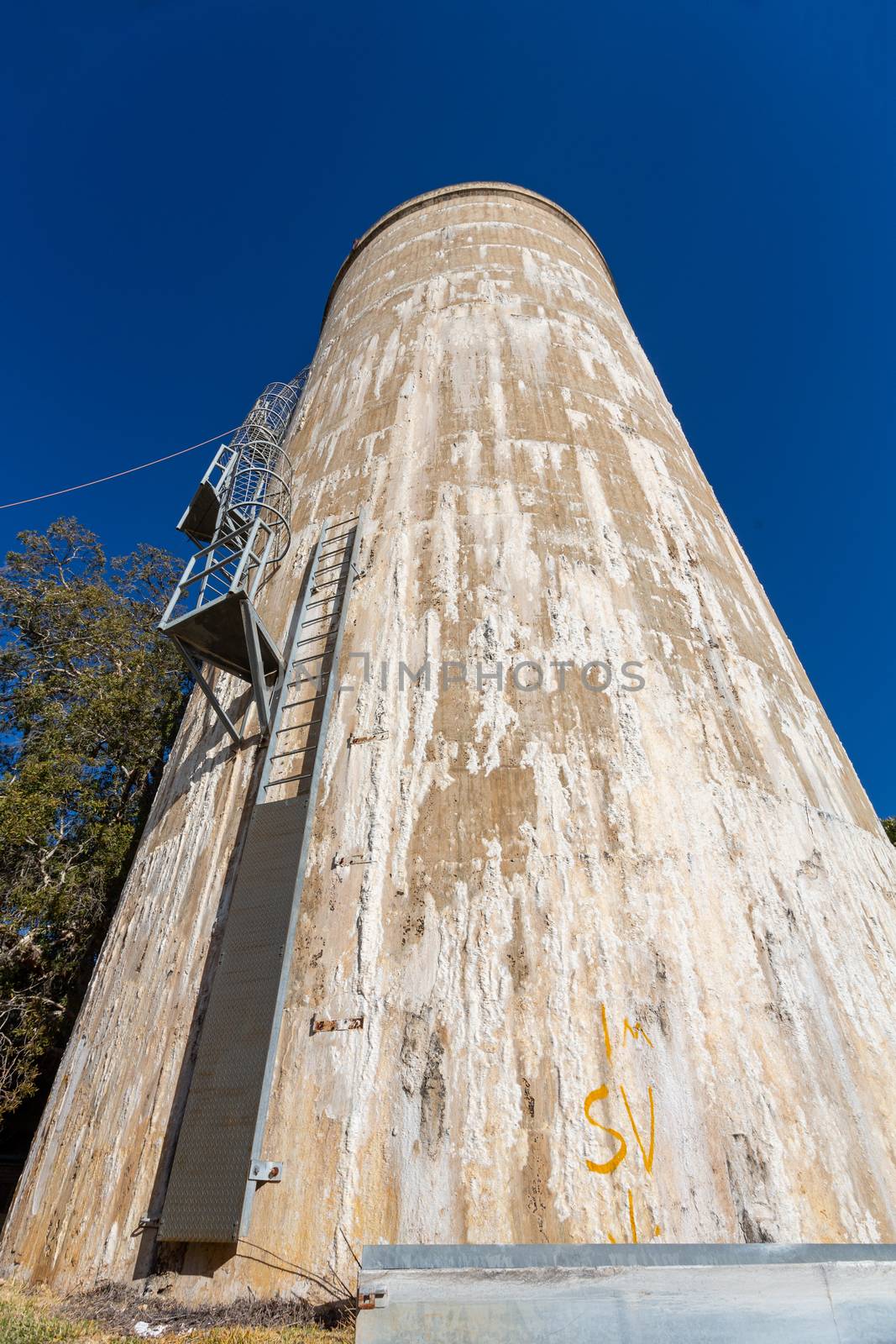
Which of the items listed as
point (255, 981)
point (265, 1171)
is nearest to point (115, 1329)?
point (265, 1171)

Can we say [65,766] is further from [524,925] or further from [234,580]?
[524,925]

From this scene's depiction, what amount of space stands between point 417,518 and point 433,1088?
5242mm

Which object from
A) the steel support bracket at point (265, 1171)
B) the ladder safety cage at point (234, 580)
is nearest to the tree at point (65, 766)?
the ladder safety cage at point (234, 580)

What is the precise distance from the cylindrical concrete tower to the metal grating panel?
0.52 feet

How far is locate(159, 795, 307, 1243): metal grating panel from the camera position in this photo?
4488mm

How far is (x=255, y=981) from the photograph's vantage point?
17.2 feet

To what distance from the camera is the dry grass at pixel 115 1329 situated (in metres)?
3.72

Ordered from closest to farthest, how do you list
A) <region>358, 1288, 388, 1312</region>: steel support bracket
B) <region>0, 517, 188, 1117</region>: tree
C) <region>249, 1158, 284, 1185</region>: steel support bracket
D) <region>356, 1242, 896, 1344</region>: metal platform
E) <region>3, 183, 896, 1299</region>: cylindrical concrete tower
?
<region>356, 1242, 896, 1344</region>: metal platform
<region>358, 1288, 388, 1312</region>: steel support bracket
<region>3, 183, 896, 1299</region>: cylindrical concrete tower
<region>249, 1158, 284, 1185</region>: steel support bracket
<region>0, 517, 188, 1117</region>: tree

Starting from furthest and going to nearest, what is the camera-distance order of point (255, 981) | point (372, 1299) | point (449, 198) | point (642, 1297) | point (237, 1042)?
point (449, 198), point (255, 981), point (237, 1042), point (372, 1299), point (642, 1297)

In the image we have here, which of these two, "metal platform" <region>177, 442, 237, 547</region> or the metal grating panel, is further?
"metal platform" <region>177, 442, 237, 547</region>

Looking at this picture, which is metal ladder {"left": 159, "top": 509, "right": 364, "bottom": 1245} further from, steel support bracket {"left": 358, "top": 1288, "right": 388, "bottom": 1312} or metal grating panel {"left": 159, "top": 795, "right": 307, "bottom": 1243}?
steel support bracket {"left": 358, "top": 1288, "right": 388, "bottom": 1312}

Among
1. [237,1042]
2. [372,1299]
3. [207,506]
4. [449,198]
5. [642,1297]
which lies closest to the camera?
[642,1297]

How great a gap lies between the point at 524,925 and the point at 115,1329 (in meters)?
3.13

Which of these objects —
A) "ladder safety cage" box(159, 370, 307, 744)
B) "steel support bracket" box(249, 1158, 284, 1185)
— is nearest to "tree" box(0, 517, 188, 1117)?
"ladder safety cage" box(159, 370, 307, 744)
